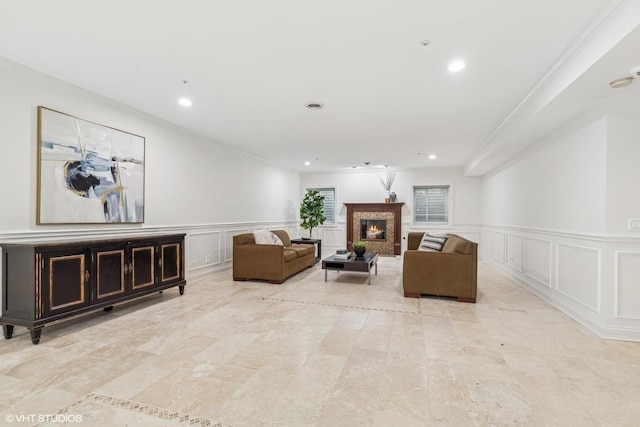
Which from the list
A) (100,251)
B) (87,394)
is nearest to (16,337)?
(100,251)

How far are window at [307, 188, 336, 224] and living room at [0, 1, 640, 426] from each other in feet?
9.58

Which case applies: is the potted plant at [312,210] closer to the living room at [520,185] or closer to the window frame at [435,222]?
the living room at [520,185]

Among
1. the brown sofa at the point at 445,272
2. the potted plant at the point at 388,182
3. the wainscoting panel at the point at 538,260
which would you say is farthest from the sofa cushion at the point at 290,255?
the potted plant at the point at 388,182

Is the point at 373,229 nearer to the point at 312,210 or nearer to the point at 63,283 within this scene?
the point at 312,210

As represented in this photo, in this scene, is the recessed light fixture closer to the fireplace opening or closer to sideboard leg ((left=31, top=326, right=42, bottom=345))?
sideboard leg ((left=31, top=326, right=42, bottom=345))

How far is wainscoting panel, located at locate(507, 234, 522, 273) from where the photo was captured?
5508mm

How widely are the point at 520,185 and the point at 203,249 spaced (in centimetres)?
581

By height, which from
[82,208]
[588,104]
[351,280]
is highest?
[588,104]

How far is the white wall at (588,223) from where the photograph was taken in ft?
10.1

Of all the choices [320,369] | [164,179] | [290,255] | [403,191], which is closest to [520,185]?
[403,191]

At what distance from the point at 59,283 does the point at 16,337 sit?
0.67 metres

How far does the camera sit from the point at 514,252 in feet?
19.0

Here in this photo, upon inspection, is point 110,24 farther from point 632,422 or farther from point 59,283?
point 632,422

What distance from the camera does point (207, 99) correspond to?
386 cm
